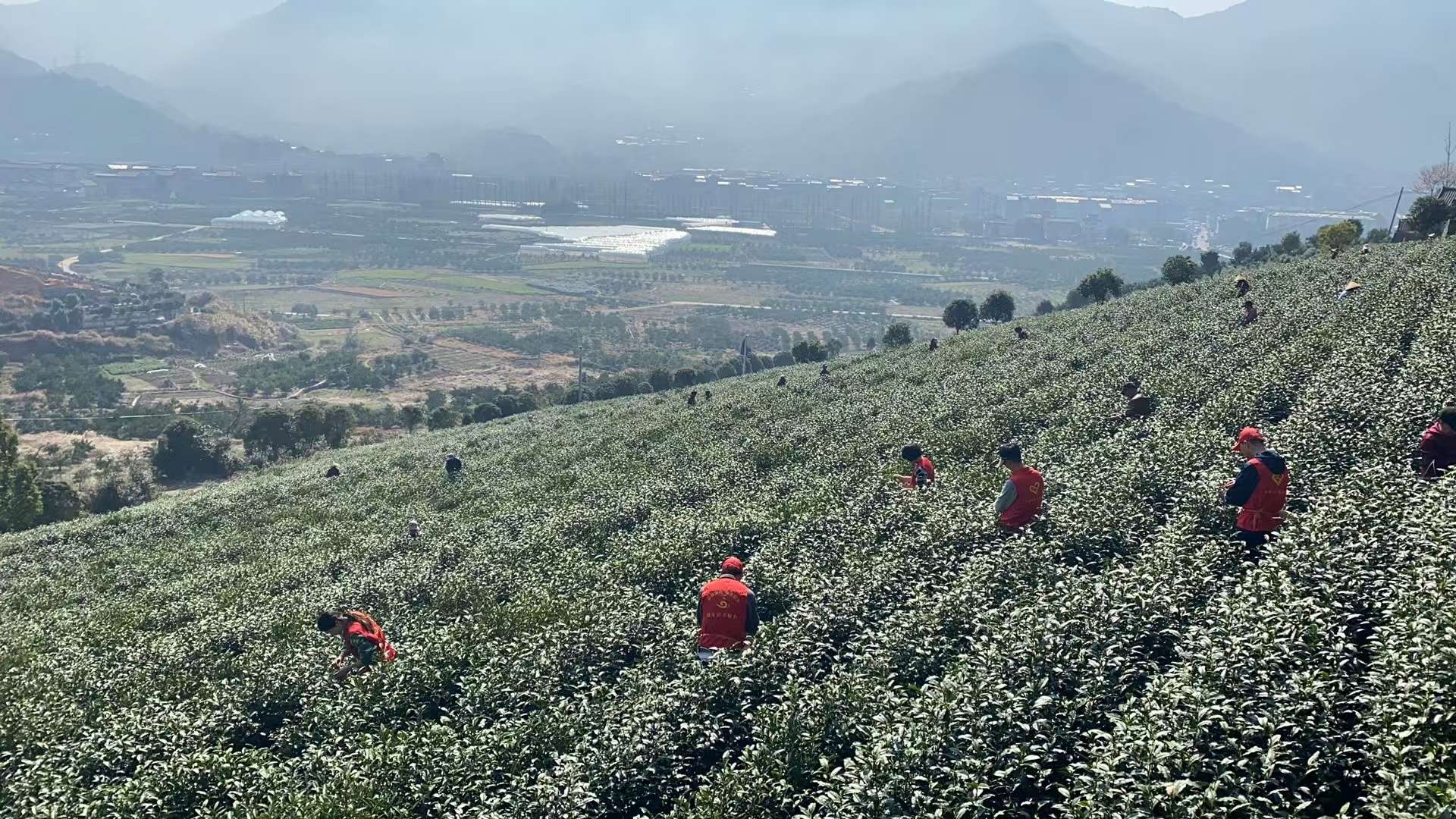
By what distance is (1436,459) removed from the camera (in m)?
11.9

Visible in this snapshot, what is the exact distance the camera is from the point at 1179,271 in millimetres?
54250

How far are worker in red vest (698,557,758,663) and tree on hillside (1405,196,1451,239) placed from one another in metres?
43.5

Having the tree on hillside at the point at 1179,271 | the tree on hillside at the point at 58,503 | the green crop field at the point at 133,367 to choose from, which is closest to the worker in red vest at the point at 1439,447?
the tree on hillside at the point at 1179,271

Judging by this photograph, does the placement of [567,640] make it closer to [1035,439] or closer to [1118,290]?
[1035,439]

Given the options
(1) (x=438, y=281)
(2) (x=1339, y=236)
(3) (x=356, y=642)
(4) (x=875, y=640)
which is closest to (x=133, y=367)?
(1) (x=438, y=281)

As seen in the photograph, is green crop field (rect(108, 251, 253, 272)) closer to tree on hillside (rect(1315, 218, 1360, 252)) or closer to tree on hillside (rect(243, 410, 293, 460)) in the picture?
tree on hillside (rect(243, 410, 293, 460))

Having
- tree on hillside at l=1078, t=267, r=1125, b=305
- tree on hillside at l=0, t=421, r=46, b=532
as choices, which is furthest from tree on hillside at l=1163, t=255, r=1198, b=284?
tree on hillside at l=0, t=421, r=46, b=532

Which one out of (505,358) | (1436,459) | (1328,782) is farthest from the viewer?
(505,358)

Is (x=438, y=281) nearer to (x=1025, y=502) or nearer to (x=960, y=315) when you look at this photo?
(x=960, y=315)

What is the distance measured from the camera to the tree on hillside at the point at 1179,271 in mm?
54000

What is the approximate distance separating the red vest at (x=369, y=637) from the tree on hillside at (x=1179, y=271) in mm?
49933

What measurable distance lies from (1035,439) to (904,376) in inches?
672

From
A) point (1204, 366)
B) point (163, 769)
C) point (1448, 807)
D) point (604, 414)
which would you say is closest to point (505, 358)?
point (604, 414)

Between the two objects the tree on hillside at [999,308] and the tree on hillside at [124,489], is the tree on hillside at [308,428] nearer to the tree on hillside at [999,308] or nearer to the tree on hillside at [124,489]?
the tree on hillside at [124,489]
